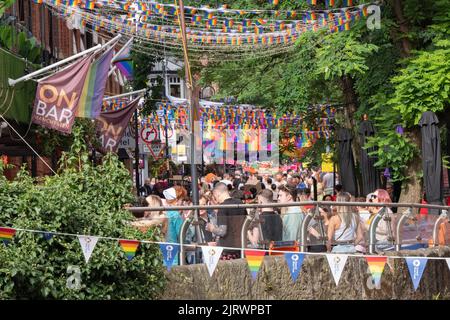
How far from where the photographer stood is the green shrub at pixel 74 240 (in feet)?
34.2

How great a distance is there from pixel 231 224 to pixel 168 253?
1920 mm

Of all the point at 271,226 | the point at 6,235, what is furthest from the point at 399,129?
the point at 6,235

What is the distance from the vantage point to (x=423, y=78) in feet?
79.8

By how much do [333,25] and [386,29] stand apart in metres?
1.08

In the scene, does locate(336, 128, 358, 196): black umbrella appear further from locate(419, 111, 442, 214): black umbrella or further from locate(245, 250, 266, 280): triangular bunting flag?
locate(245, 250, 266, 280): triangular bunting flag

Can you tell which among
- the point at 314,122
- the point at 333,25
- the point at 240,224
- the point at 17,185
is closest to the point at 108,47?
the point at 333,25

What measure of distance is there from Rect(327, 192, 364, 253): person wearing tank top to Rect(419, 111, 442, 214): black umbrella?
16.8 ft

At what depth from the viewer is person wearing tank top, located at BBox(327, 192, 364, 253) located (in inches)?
677

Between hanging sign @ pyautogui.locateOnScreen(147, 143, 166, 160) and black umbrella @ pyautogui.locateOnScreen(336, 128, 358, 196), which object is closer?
black umbrella @ pyautogui.locateOnScreen(336, 128, 358, 196)

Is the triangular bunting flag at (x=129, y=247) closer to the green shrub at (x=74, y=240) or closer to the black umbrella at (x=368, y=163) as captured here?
the green shrub at (x=74, y=240)

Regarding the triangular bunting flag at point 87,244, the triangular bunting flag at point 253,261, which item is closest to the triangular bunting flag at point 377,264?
the triangular bunting flag at point 253,261

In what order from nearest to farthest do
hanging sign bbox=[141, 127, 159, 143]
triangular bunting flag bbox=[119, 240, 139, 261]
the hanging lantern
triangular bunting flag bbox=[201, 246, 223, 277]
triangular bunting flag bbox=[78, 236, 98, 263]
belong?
triangular bunting flag bbox=[78, 236, 98, 263]
triangular bunting flag bbox=[119, 240, 139, 261]
triangular bunting flag bbox=[201, 246, 223, 277]
the hanging lantern
hanging sign bbox=[141, 127, 159, 143]

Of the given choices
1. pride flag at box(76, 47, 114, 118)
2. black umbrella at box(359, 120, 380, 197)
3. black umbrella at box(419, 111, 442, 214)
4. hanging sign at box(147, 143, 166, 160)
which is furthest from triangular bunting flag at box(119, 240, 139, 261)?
hanging sign at box(147, 143, 166, 160)
